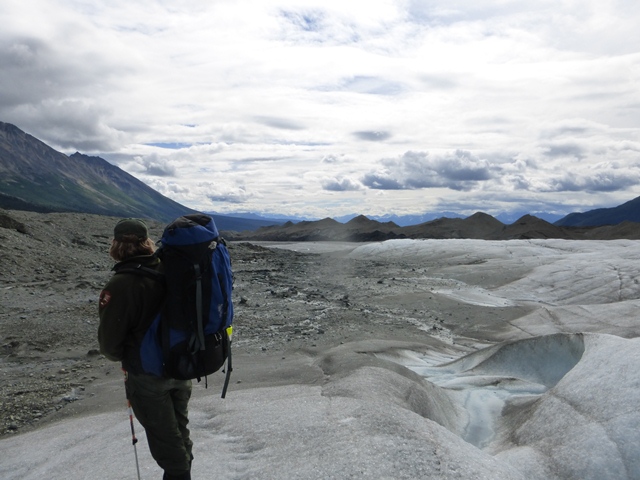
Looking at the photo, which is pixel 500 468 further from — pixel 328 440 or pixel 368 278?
pixel 368 278

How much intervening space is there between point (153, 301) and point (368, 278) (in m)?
25.7

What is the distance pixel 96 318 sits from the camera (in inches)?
550

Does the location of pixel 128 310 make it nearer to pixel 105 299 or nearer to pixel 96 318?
pixel 105 299

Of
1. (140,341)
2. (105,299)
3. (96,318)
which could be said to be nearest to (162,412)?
(140,341)

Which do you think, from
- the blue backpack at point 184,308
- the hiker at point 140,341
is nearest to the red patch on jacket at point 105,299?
the hiker at point 140,341

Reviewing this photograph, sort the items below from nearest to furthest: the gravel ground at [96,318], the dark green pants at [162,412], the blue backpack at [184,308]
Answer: the blue backpack at [184,308], the dark green pants at [162,412], the gravel ground at [96,318]

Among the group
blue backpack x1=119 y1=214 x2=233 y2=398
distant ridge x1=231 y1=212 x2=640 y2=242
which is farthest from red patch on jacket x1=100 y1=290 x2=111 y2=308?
distant ridge x1=231 y1=212 x2=640 y2=242

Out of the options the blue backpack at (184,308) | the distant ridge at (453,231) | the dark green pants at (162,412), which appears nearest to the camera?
the blue backpack at (184,308)

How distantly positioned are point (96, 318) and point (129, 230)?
11.3 meters

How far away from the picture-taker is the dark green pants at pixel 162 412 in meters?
4.00

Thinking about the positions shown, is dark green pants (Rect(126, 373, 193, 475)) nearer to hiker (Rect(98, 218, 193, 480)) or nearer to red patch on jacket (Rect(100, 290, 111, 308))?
hiker (Rect(98, 218, 193, 480))

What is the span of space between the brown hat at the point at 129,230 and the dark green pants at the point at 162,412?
3.80 feet

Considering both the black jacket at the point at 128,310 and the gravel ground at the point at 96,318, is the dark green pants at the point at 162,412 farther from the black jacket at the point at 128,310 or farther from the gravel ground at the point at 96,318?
Result: the gravel ground at the point at 96,318

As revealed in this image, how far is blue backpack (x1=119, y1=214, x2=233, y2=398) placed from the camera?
151 inches
